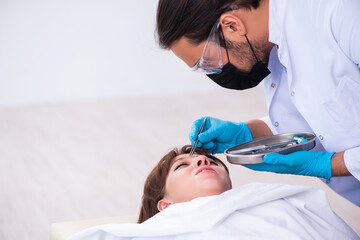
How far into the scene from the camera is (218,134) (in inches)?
77.2

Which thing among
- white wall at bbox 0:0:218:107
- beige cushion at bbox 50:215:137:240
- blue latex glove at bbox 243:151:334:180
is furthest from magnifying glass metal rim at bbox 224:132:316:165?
white wall at bbox 0:0:218:107

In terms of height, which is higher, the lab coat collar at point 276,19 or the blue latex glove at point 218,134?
the lab coat collar at point 276,19

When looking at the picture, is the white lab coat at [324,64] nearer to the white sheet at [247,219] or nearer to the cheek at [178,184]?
the white sheet at [247,219]

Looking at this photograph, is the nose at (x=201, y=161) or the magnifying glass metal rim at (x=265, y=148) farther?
the nose at (x=201, y=161)

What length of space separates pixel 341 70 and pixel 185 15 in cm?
52

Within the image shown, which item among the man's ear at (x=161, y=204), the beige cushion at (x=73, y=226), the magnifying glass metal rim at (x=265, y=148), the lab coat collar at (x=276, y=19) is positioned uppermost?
the lab coat collar at (x=276, y=19)

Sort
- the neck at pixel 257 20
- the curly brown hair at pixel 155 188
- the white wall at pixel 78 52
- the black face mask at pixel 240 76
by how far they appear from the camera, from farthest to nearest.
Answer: the white wall at pixel 78 52, the curly brown hair at pixel 155 188, the black face mask at pixel 240 76, the neck at pixel 257 20

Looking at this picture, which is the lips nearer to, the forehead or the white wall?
the forehead

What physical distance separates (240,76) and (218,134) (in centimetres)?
27

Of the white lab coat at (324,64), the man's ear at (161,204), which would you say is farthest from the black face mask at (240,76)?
the man's ear at (161,204)

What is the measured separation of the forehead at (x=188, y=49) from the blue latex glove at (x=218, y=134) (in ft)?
1.06

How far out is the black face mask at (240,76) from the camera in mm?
1756

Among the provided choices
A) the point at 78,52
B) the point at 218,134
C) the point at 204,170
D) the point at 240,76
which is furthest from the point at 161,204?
the point at 78,52

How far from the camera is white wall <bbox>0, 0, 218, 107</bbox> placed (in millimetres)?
5023
